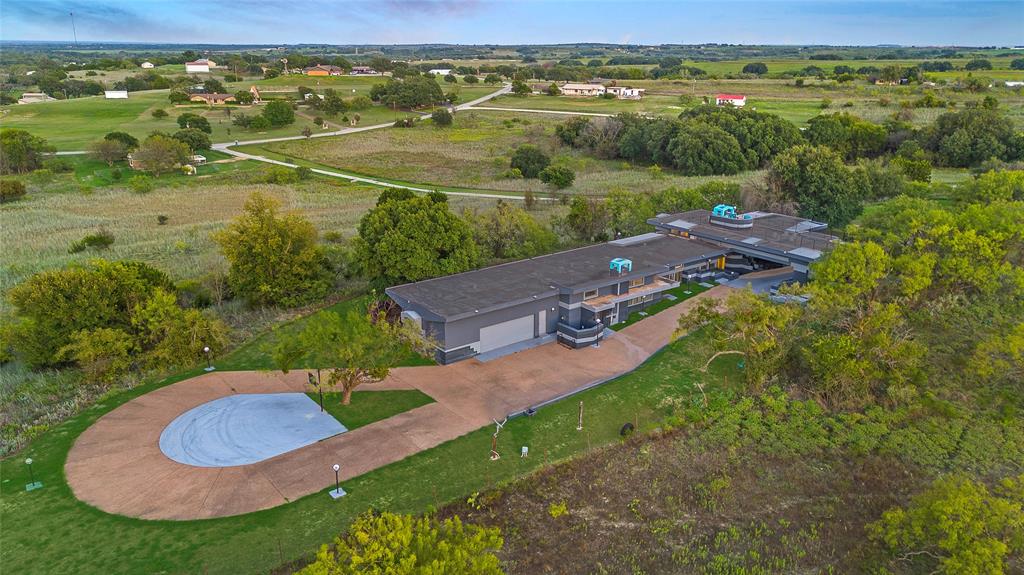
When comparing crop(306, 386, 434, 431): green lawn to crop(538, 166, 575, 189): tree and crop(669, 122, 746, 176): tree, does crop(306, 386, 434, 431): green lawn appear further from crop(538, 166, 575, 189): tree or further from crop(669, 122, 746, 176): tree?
crop(669, 122, 746, 176): tree

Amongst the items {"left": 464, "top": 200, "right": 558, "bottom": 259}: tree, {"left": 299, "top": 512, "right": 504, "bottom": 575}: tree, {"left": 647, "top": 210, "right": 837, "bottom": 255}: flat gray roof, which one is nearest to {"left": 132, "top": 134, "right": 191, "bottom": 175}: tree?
{"left": 464, "top": 200, "right": 558, "bottom": 259}: tree

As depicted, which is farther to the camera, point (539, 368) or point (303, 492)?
point (539, 368)

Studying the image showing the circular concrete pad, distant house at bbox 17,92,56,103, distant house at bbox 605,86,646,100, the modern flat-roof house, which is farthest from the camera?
distant house at bbox 605,86,646,100

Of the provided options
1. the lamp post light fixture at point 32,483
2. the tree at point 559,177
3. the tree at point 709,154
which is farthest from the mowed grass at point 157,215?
the tree at point 709,154

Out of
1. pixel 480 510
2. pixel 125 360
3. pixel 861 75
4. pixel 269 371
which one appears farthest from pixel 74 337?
pixel 861 75

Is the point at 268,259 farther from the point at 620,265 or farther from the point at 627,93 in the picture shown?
the point at 627,93

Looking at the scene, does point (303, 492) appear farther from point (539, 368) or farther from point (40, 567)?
point (539, 368)
